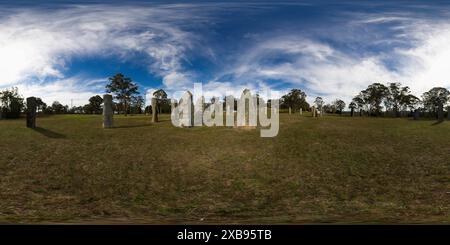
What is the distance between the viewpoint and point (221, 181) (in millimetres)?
11797

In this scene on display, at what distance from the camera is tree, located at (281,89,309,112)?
10169 centimetres

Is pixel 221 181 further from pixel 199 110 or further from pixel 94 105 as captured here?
pixel 94 105

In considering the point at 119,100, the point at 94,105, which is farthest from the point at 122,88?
the point at 94,105

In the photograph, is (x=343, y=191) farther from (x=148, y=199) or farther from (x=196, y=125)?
(x=196, y=125)

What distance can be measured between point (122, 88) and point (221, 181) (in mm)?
54504

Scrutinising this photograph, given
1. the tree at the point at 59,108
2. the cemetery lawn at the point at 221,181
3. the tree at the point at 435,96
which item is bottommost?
the cemetery lawn at the point at 221,181

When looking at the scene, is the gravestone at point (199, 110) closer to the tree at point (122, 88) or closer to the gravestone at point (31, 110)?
the gravestone at point (31, 110)

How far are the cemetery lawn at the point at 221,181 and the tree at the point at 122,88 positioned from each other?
43289mm

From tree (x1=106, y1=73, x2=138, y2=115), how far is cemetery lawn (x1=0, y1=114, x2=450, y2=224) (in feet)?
142

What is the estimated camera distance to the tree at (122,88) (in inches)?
2405

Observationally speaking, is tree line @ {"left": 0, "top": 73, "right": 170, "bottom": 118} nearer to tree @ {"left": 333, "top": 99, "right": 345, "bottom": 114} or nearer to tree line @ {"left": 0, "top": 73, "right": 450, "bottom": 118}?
tree line @ {"left": 0, "top": 73, "right": 450, "bottom": 118}

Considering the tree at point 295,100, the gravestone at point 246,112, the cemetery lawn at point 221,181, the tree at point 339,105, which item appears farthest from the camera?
the tree at point 339,105

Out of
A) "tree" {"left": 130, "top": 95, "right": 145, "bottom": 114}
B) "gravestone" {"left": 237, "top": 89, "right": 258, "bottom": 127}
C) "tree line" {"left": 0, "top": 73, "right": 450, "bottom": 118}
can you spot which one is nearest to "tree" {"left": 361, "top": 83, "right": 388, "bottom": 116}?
"tree line" {"left": 0, "top": 73, "right": 450, "bottom": 118}

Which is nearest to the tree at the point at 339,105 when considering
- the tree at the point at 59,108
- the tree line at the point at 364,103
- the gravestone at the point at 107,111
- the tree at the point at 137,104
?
the tree line at the point at 364,103
